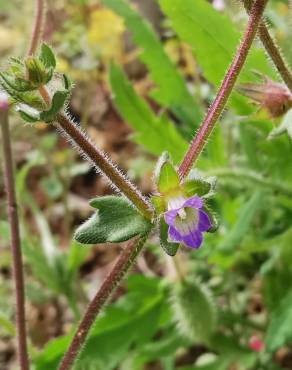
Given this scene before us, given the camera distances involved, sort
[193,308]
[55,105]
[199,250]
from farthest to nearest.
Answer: [199,250] < [193,308] < [55,105]

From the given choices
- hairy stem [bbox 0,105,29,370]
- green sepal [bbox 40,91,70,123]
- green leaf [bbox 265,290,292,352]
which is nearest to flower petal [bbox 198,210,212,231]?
green sepal [bbox 40,91,70,123]

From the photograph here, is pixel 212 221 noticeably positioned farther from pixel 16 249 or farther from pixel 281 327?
pixel 281 327

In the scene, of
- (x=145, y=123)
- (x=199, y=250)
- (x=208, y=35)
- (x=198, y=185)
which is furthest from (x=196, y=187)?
(x=199, y=250)

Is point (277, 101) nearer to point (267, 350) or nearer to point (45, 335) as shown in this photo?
point (267, 350)

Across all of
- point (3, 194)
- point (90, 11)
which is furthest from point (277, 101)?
point (90, 11)

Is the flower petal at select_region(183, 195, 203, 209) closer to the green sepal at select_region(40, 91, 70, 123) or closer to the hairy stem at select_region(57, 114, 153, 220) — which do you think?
the hairy stem at select_region(57, 114, 153, 220)
